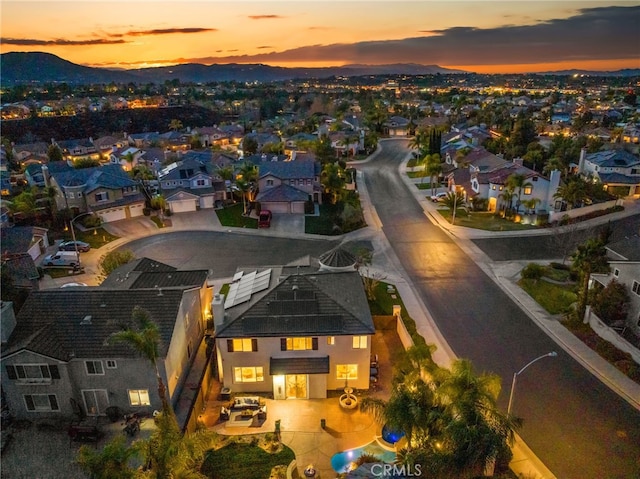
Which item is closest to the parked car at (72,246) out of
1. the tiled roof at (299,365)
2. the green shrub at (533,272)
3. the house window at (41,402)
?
the house window at (41,402)

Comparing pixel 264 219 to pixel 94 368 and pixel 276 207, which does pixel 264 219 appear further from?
pixel 94 368

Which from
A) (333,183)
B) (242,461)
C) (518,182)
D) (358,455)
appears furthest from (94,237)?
(518,182)

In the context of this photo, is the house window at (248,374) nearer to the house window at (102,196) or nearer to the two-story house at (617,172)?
the house window at (102,196)

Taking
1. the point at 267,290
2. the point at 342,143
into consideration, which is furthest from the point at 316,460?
the point at 342,143

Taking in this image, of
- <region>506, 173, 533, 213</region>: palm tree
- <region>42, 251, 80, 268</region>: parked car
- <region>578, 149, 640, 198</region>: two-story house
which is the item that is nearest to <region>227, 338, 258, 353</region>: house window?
<region>42, 251, 80, 268</region>: parked car

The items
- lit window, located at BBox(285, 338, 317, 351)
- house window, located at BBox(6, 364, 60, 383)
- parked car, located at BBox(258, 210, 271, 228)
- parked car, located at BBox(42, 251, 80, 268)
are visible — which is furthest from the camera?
parked car, located at BBox(258, 210, 271, 228)

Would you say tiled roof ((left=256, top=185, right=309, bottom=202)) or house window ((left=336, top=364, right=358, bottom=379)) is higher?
tiled roof ((left=256, top=185, right=309, bottom=202))
